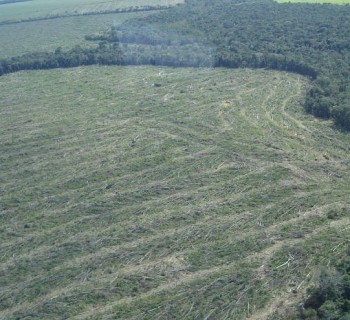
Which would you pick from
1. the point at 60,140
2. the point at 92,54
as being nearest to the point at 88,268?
the point at 60,140

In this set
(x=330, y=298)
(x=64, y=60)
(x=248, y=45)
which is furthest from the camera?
(x=64, y=60)

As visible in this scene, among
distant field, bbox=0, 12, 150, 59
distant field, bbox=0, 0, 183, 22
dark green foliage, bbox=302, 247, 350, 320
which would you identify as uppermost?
distant field, bbox=0, 0, 183, 22

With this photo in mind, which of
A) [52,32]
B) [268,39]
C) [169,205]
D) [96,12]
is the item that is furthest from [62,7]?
[169,205]

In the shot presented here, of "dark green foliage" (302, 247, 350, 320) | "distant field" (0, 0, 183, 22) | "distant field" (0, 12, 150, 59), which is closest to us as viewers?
"dark green foliage" (302, 247, 350, 320)

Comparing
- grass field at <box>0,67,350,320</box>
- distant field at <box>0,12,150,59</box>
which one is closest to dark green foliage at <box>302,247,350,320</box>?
grass field at <box>0,67,350,320</box>

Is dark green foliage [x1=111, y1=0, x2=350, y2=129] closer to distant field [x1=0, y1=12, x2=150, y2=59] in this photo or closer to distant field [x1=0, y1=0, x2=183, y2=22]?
distant field [x1=0, y1=12, x2=150, y2=59]

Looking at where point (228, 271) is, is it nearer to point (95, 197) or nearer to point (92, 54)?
point (95, 197)

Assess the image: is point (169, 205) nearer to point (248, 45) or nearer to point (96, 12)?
point (248, 45)
